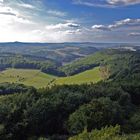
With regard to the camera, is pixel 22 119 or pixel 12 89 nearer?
pixel 22 119

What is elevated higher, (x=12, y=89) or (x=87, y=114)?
(x=87, y=114)

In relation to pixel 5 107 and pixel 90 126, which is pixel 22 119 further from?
pixel 90 126

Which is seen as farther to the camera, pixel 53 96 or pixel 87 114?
pixel 53 96

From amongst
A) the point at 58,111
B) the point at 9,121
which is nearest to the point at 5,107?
the point at 9,121

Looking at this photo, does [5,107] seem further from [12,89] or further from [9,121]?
[12,89]

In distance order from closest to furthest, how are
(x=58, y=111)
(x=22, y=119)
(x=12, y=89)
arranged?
(x=22, y=119)
(x=58, y=111)
(x=12, y=89)

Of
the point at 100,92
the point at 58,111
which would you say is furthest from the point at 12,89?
the point at 58,111

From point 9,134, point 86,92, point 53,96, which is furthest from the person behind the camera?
point 86,92

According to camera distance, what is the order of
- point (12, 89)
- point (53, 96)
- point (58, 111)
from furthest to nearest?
point (12, 89), point (53, 96), point (58, 111)

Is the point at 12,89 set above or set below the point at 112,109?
below
